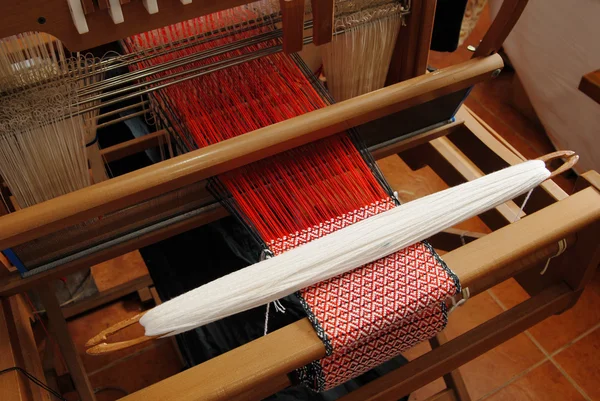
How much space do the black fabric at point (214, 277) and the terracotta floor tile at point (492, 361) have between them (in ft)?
1.35

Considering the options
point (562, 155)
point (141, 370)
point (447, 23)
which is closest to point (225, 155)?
point (562, 155)

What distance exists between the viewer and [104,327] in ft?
6.23

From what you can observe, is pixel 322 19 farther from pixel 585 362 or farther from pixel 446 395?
pixel 585 362

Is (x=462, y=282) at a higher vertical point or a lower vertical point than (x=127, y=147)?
lower

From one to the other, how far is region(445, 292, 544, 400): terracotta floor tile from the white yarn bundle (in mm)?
1001

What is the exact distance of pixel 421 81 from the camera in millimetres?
1014

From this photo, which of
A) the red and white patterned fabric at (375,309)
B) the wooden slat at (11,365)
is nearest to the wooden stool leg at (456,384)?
the red and white patterned fabric at (375,309)

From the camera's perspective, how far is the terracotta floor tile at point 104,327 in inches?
73.4

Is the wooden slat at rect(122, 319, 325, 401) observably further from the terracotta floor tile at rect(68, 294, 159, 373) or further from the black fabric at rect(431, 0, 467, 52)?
the terracotta floor tile at rect(68, 294, 159, 373)

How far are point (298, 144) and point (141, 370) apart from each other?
118 centimetres

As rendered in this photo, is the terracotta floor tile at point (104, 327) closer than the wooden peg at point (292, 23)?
No

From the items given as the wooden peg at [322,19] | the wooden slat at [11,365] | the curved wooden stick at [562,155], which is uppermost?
the wooden peg at [322,19]

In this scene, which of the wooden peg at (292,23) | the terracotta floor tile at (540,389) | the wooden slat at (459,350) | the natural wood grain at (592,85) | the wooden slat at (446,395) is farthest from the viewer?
the terracotta floor tile at (540,389)

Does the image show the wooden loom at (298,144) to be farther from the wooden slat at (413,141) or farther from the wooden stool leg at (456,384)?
the wooden stool leg at (456,384)
